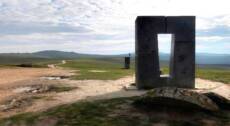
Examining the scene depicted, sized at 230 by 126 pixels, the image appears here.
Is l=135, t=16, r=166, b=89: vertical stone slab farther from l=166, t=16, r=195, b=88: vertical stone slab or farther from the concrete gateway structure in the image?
l=166, t=16, r=195, b=88: vertical stone slab

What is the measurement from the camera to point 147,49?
18672 mm

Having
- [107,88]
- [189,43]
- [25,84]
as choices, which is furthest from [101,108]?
[25,84]

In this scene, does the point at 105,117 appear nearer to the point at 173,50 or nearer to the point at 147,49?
the point at 147,49

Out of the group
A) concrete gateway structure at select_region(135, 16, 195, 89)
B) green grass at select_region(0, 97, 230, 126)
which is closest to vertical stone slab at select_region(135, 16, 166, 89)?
concrete gateway structure at select_region(135, 16, 195, 89)

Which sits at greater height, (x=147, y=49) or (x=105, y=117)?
(x=147, y=49)

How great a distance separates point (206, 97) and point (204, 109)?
83cm

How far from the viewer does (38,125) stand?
11141 mm

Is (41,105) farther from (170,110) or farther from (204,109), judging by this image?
(204,109)

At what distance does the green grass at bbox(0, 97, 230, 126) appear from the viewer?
11.0 m

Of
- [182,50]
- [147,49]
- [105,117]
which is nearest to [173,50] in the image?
[182,50]

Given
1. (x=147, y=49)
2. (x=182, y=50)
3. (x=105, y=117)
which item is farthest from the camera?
(x=182, y=50)

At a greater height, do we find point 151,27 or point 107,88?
point 151,27

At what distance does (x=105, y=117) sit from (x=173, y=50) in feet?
27.6

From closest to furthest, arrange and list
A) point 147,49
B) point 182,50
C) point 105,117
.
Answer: point 105,117 < point 147,49 < point 182,50
